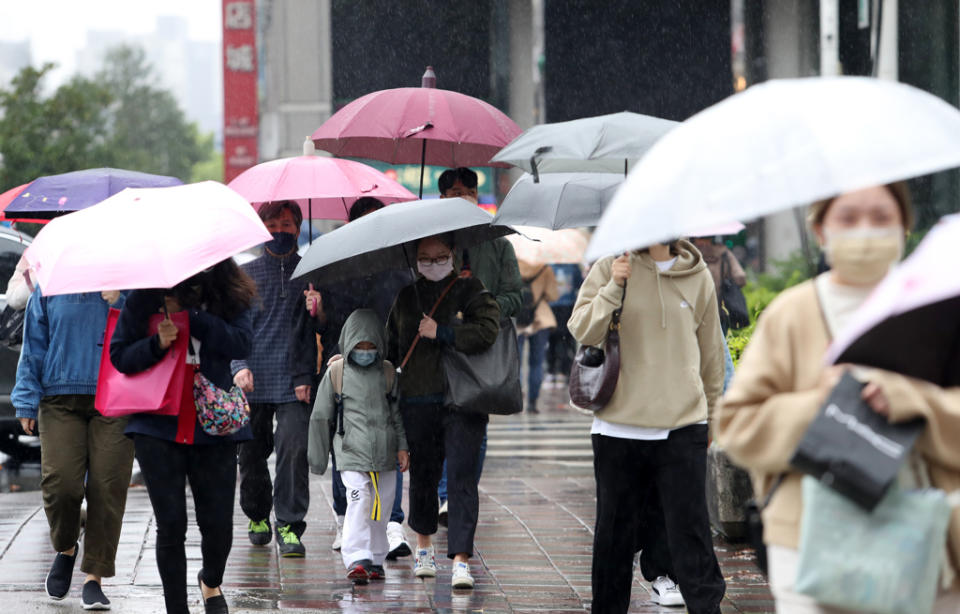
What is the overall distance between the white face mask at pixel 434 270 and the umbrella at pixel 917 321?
12.5ft

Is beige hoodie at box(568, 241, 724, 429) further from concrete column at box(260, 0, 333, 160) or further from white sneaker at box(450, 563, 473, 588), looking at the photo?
concrete column at box(260, 0, 333, 160)

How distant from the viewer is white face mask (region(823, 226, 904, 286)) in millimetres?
3201

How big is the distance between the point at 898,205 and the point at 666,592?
3.50 m

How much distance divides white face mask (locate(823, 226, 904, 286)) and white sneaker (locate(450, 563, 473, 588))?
378cm

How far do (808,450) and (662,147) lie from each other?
856mm

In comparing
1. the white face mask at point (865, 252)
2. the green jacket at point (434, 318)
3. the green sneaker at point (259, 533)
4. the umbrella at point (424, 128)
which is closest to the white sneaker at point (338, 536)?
the green sneaker at point (259, 533)

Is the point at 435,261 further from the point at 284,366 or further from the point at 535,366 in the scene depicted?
the point at 535,366

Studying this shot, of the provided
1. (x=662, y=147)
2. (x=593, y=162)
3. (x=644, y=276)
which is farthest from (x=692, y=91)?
(x=662, y=147)

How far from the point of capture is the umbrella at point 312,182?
7.44 meters

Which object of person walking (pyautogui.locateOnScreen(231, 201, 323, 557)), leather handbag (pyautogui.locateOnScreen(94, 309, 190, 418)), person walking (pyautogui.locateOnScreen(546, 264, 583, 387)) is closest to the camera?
leather handbag (pyautogui.locateOnScreen(94, 309, 190, 418))

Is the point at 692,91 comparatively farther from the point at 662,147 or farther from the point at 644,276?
the point at 662,147

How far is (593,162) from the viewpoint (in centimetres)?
725

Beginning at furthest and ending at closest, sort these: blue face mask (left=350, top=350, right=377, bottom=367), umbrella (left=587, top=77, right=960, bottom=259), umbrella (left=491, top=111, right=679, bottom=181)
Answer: blue face mask (left=350, top=350, right=377, bottom=367)
umbrella (left=491, top=111, right=679, bottom=181)
umbrella (left=587, top=77, right=960, bottom=259)

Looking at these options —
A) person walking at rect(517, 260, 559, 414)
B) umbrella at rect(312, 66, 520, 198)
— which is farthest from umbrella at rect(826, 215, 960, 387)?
person walking at rect(517, 260, 559, 414)
